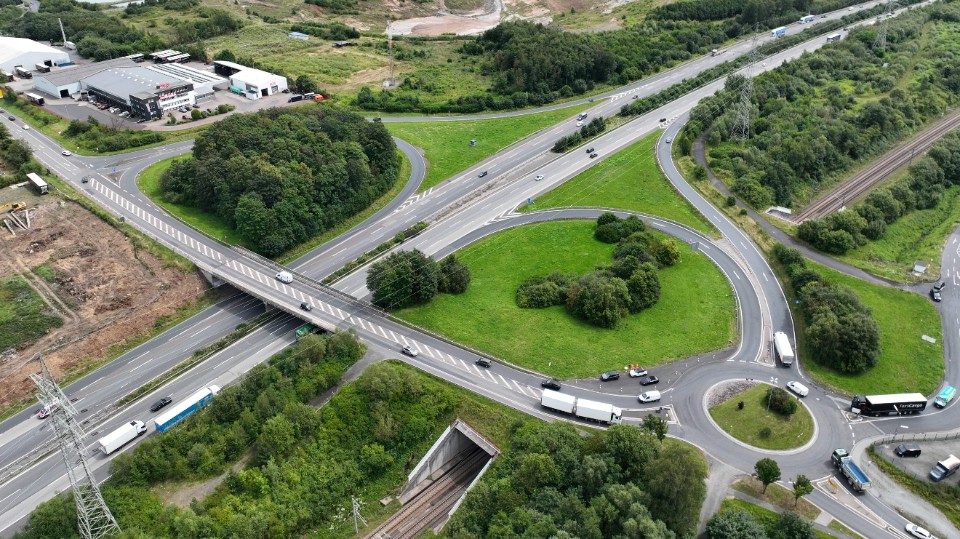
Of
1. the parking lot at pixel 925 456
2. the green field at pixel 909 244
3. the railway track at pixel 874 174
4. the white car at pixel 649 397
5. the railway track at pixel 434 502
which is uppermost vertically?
the railway track at pixel 874 174

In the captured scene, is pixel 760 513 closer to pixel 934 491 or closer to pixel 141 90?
pixel 934 491

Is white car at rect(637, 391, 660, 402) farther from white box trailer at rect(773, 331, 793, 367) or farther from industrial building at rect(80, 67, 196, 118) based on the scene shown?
industrial building at rect(80, 67, 196, 118)

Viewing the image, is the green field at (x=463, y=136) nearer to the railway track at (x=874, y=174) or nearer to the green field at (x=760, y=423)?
the railway track at (x=874, y=174)

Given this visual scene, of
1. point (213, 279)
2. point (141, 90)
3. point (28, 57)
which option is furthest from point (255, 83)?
point (213, 279)

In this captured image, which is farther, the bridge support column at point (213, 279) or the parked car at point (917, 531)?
the bridge support column at point (213, 279)

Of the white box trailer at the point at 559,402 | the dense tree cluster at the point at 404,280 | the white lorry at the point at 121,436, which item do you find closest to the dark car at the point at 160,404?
the white lorry at the point at 121,436

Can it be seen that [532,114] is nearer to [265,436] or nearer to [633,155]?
[633,155]
